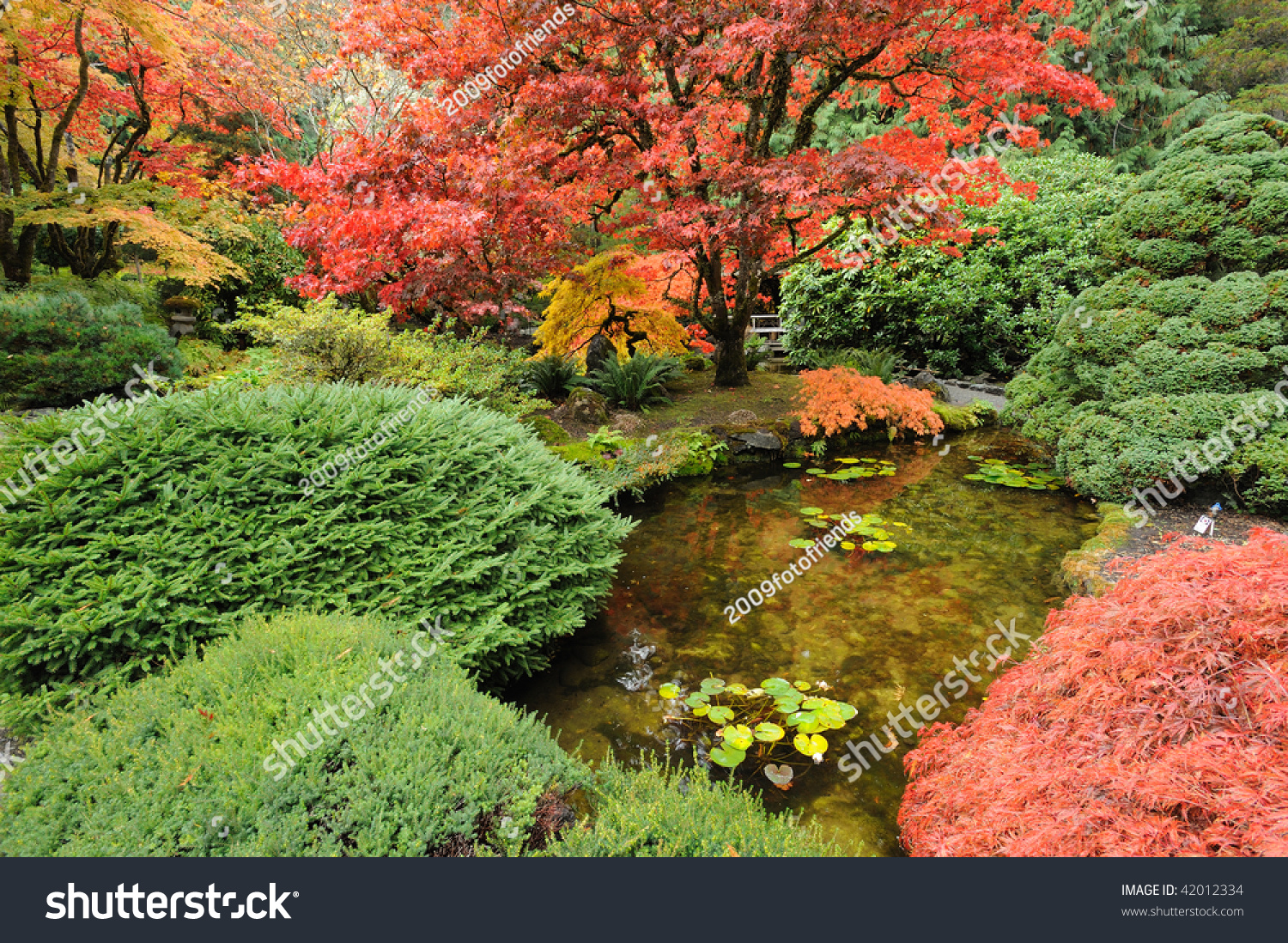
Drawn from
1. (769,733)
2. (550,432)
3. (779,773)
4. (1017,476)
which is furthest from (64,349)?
(1017,476)

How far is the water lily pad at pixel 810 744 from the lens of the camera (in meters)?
2.96

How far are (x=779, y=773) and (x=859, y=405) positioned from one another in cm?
589

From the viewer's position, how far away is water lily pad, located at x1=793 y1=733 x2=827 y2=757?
2.96m

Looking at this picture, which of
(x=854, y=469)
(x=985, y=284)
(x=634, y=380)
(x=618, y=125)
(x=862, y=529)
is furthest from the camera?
(x=985, y=284)

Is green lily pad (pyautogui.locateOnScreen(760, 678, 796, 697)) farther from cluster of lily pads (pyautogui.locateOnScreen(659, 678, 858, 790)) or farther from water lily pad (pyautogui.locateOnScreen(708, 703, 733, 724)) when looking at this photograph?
water lily pad (pyautogui.locateOnScreen(708, 703, 733, 724))

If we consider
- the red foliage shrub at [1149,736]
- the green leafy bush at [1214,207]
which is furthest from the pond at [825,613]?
the green leafy bush at [1214,207]

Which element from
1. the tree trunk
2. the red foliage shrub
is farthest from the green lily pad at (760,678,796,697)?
the tree trunk

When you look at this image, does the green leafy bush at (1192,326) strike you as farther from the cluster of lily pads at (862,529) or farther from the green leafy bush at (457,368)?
the green leafy bush at (457,368)

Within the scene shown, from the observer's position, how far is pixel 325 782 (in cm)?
189

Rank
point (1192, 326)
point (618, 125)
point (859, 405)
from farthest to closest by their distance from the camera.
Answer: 1. point (859, 405)
2. point (618, 125)
3. point (1192, 326)

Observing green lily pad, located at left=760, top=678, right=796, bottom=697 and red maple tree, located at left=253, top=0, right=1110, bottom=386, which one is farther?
red maple tree, located at left=253, top=0, right=1110, bottom=386

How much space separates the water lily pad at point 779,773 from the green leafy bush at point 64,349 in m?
8.63

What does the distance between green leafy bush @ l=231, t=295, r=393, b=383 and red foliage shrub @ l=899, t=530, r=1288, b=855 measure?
524cm

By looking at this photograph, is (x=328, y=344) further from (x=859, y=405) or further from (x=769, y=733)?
(x=859, y=405)
